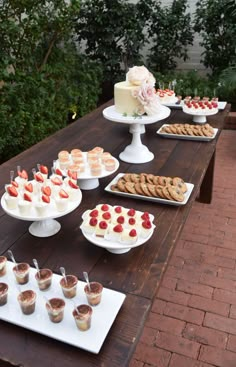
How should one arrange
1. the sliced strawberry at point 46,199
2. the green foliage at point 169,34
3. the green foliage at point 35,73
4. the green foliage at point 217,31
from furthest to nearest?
the green foliage at point 169,34, the green foliage at point 217,31, the green foliage at point 35,73, the sliced strawberry at point 46,199

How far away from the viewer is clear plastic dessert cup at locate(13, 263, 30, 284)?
3.60 ft

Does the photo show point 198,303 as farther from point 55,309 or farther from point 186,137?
point 55,309

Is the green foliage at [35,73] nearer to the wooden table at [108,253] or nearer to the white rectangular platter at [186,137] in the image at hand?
the wooden table at [108,253]

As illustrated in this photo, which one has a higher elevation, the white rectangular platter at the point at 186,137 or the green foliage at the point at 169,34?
the green foliage at the point at 169,34

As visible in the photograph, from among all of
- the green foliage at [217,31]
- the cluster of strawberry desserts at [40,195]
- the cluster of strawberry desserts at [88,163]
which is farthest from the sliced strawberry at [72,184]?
the green foliage at [217,31]

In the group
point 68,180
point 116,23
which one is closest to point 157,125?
point 68,180

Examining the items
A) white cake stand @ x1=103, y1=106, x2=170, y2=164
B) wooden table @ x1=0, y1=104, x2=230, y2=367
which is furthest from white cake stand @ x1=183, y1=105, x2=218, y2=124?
white cake stand @ x1=103, y1=106, x2=170, y2=164

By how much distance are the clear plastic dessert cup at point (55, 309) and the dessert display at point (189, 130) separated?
1.66m

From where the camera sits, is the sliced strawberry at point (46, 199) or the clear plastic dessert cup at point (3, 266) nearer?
the clear plastic dessert cup at point (3, 266)

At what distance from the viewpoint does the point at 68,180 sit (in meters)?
1.42

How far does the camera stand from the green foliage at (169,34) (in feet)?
16.6

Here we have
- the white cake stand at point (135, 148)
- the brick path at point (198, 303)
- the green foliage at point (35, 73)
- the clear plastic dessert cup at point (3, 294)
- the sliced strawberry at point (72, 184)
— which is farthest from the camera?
the green foliage at point (35, 73)

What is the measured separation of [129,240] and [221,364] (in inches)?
36.2

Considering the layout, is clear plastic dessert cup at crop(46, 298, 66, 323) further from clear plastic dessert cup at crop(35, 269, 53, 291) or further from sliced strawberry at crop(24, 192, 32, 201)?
sliced strawberry at crop(24, 192, 32, 201)
